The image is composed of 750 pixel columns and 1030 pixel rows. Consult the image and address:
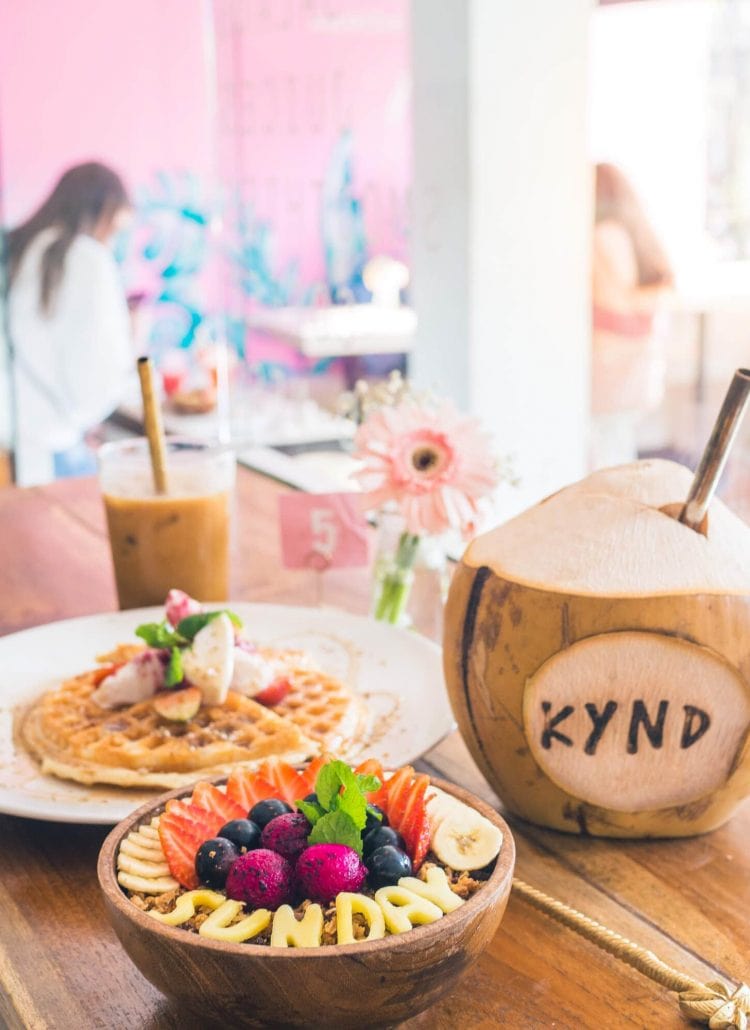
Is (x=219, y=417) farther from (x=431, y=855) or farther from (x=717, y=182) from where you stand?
(x=431, y=855)

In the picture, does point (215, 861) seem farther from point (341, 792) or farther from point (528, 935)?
point (528, 935)

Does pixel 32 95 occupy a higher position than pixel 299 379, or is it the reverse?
pixel 32 95

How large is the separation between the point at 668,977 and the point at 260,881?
268mm

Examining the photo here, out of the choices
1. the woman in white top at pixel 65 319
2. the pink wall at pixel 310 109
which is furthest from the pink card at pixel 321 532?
the pink wall at pixel 310 109

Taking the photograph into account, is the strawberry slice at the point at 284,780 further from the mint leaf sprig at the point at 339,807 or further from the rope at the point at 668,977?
the rope at the point at 668,977

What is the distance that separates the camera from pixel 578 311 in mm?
2953

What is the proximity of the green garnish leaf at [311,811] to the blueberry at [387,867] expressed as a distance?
0.13 ft

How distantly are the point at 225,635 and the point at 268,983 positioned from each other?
442 millimetres

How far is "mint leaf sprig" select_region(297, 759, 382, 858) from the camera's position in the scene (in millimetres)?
694

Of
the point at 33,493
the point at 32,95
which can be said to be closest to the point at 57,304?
the point at 32,95

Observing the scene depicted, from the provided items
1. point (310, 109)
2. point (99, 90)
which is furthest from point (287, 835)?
point (310, 109)

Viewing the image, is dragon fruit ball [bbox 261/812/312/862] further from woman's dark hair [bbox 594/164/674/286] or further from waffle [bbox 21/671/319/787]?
woman's dark hair [bbox 594/164/674/286]

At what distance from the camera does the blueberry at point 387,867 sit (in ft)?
2.26

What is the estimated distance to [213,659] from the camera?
103 cm
